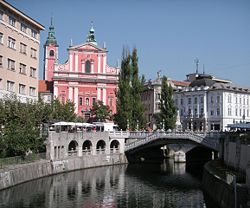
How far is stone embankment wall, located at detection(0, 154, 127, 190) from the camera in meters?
45.1

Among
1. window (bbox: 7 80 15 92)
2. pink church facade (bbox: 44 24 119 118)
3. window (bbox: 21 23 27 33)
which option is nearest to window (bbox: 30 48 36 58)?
window (bbox: 21 23 27 33)

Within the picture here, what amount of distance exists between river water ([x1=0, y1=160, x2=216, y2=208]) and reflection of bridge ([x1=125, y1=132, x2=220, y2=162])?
584 centimetres

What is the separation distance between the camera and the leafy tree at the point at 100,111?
97.5 meters

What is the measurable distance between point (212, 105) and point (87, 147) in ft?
162

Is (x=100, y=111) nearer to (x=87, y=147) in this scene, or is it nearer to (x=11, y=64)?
(x=87, y=147)

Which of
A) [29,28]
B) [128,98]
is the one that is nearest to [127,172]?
[128,98]

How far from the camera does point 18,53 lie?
6425 cm

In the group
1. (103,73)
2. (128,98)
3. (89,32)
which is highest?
(89,32)

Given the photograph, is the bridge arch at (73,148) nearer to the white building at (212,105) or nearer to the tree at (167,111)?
the tree at (167,111)

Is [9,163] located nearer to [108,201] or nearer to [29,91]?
[108,201]

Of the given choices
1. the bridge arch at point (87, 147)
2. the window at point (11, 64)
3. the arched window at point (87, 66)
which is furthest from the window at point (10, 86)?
the arched window at point (87, 66)

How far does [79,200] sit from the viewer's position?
41562 mm

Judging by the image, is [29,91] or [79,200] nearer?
[79,200]

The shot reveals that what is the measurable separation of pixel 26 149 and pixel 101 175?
44.0 ft
